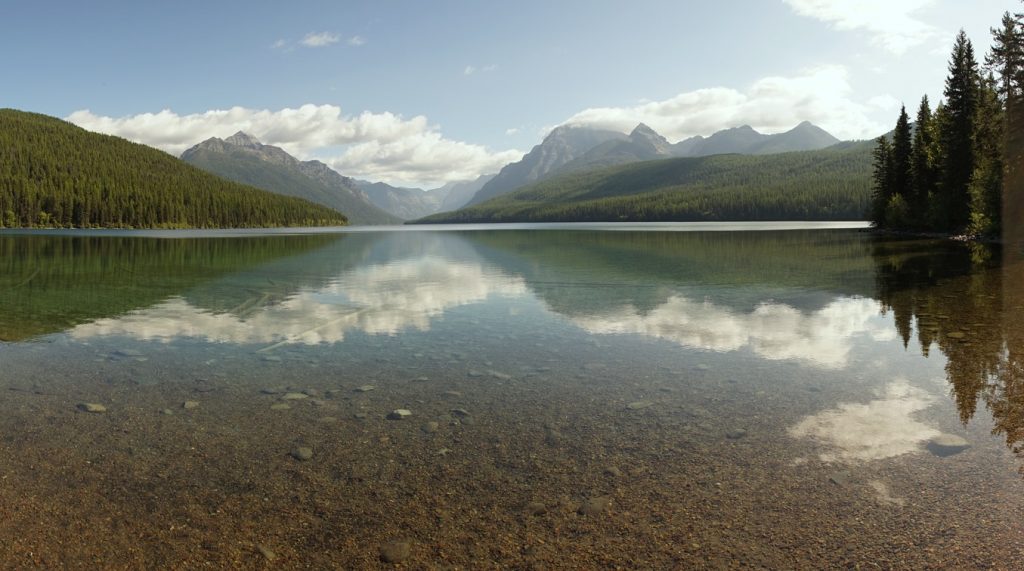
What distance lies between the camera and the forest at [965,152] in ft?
179

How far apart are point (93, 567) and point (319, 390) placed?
6.18m

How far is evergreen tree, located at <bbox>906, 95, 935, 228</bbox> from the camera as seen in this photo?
8006cm

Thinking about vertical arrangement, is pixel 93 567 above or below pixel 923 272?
below

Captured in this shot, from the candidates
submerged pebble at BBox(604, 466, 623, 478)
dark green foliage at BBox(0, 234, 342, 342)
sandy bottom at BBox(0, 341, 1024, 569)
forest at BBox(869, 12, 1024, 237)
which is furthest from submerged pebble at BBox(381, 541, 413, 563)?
forest at BBox(869, 12, 1024, 237)

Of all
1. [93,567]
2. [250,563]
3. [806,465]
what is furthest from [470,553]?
[806,465]

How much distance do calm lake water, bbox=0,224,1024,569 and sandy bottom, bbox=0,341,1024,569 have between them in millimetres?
41

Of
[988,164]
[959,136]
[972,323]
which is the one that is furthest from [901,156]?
[972,323]

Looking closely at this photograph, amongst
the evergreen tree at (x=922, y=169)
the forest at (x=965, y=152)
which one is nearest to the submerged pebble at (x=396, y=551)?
the forest at (x=965, y=152)

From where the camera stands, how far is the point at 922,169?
81500mm

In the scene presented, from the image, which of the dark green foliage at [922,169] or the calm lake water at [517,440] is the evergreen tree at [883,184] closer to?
the dark green foliage at [922,169]

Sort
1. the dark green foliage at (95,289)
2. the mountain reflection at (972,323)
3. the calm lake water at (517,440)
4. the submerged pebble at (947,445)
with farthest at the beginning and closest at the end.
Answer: the dark green foliage at (95,289) → the mountain reflection at (972,323) → the submerged pebble at (947,445) → the calm lake water at (517,440)

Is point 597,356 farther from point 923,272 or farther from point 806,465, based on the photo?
point 923,272

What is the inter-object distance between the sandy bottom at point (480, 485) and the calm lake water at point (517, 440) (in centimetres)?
4

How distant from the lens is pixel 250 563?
6.01 m
